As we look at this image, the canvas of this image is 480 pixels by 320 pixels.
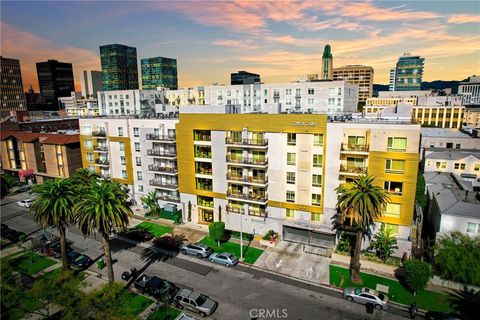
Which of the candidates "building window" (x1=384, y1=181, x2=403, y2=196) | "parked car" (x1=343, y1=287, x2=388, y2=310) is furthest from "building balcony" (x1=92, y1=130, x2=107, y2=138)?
"building window" (x1=384, y1=181, x2=403, y2=196)

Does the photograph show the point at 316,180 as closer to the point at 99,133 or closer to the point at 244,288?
the point at 244,288

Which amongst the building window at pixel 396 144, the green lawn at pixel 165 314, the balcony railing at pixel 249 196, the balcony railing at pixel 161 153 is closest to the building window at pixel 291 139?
the balcony railing at pixel 249 196

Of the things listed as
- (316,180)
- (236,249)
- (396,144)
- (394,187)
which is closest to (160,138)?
(236,249)

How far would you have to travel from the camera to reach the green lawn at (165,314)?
3434 cm

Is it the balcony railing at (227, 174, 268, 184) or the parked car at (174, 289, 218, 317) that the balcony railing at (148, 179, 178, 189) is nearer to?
the balcony railing at (227, 174, 268, 184)

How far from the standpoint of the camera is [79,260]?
45812 millimetres

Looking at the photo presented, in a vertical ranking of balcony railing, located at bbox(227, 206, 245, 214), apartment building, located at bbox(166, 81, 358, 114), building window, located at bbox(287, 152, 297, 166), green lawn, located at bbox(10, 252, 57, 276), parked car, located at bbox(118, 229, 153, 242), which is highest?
apartment building, located at bbox(166, 81, 358, 114)

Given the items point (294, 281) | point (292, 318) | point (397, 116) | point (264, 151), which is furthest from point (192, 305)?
point (397, 116)

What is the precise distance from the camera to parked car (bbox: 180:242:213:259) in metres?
47.4

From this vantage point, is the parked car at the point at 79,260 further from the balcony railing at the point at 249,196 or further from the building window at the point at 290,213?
the building window at the point at 290,213

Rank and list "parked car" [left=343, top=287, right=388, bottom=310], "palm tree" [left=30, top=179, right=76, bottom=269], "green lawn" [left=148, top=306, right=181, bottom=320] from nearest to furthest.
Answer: "green lawn" [left=148, top=306, right=181, bottom=320] → "parked car" [left=343, top=287, right=388, bottom=310] → "palm tree" [left=30, top=179, right=76, bottom=269]

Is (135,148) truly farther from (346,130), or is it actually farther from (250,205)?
(346,130)
